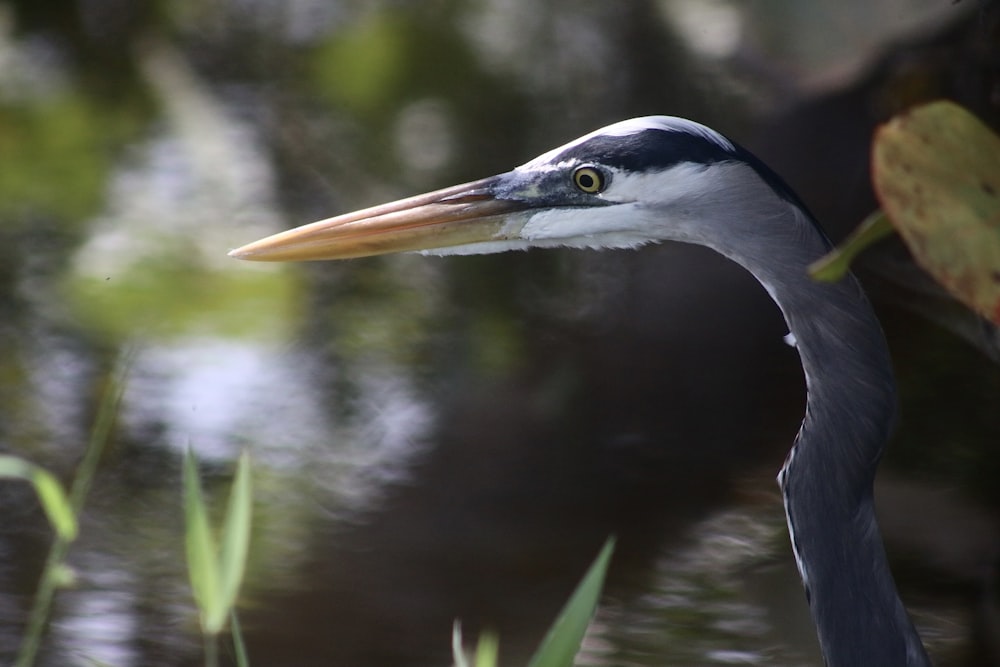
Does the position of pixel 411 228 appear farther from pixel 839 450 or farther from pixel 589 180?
pixel 839 450

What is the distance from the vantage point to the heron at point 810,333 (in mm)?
1398

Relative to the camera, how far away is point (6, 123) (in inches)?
162

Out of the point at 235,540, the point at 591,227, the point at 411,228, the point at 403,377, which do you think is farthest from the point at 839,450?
the point at 403,377

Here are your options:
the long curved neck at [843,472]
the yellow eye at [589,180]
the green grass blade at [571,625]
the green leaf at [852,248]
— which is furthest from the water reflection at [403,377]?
the green leaf at [852,248]

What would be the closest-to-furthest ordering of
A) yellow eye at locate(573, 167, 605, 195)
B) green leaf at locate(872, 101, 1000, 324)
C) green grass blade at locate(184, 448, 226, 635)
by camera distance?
green leaf at locate(872, 101, 1000, 324)
green grass blade at locate(184, 448, 226, 635)
yellow eye at locate(573, 167, 605, 195)

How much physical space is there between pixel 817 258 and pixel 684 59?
3.58 meters

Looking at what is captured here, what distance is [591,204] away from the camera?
1545 mm

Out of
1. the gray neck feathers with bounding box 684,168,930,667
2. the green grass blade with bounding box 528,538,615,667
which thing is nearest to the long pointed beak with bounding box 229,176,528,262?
the gray neck feathers with bounding box 684,168,930,667

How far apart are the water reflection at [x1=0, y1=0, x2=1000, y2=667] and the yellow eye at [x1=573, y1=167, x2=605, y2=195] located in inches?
39.6

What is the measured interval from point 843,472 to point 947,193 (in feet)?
2.23

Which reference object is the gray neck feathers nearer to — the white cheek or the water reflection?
the white cheek

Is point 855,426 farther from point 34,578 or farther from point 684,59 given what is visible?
point 684,59

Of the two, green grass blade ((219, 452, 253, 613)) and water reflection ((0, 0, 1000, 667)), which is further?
water reflection ((0, 0, 1000, 667))

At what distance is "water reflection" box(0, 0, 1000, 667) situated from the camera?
2.35 metres
